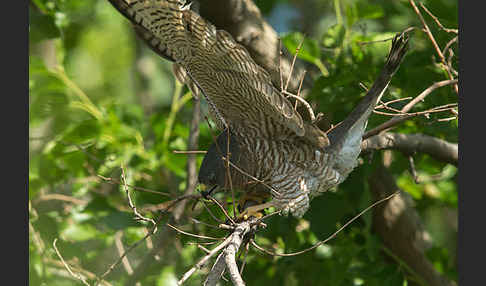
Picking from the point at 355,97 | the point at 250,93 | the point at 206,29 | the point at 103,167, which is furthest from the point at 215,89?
the point at 103,167

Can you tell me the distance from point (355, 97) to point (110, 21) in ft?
12.3

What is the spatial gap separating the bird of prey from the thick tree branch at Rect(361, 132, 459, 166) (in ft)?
0.39

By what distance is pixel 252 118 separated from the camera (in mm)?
2141

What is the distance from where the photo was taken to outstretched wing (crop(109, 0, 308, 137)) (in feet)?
5.88

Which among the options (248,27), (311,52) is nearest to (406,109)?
→ (311,52)

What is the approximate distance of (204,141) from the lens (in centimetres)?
288

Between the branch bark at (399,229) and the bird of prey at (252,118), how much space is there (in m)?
0.88

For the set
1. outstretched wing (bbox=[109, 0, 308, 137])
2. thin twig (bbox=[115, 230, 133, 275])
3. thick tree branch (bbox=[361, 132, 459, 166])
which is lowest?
thin twig (bbox=[115, 230, 133, 275])

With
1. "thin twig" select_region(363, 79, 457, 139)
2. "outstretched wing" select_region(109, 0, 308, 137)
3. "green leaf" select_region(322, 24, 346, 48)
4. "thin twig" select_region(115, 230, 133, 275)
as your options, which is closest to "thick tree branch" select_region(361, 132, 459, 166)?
"thin twig" select_region(363, 79, 457, 139)

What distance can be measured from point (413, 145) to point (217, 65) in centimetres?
108

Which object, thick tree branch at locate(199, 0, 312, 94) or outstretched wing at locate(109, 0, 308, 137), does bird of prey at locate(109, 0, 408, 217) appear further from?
thick tree branch at locate(199, 0, 312, 94)

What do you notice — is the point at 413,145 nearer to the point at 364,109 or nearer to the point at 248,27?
the point at 364,109

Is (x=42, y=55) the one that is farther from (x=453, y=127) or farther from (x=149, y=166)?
(x=453, y=127)

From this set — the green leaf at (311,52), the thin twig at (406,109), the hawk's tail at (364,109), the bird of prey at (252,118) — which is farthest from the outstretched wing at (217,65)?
the green leaf at (311,52)
